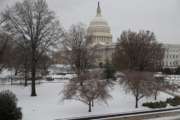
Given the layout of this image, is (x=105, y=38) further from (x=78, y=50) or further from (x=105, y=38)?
(x=78, y=50)

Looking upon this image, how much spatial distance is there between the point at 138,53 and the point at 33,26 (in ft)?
66.3

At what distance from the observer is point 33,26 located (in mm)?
26344

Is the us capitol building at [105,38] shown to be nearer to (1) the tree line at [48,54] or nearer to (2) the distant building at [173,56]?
(2) the distant building at [173,56]

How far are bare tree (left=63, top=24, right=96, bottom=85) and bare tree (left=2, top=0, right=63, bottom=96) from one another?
7.93 metres

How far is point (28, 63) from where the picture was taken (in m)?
27.4

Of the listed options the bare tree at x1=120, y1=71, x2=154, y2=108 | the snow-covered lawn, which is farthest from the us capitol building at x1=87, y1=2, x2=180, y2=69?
the bare tree at x1=120, y1=71, x2=154, y2=108

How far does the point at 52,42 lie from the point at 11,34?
4741mm

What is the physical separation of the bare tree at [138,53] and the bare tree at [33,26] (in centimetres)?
1706

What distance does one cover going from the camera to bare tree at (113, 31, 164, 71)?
39284 mm

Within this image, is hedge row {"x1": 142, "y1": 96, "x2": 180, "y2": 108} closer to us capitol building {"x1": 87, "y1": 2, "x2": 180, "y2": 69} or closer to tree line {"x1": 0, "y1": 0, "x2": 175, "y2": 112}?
tree line {"x1": 0, "y1": 0, "x2": 175, "y2": 112}

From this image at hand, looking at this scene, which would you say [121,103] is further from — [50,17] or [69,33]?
[69,33]

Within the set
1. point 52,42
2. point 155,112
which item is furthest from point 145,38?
point 155,112

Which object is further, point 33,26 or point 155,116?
point 33,26

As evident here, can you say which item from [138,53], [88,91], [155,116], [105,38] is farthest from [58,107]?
[105,38]
